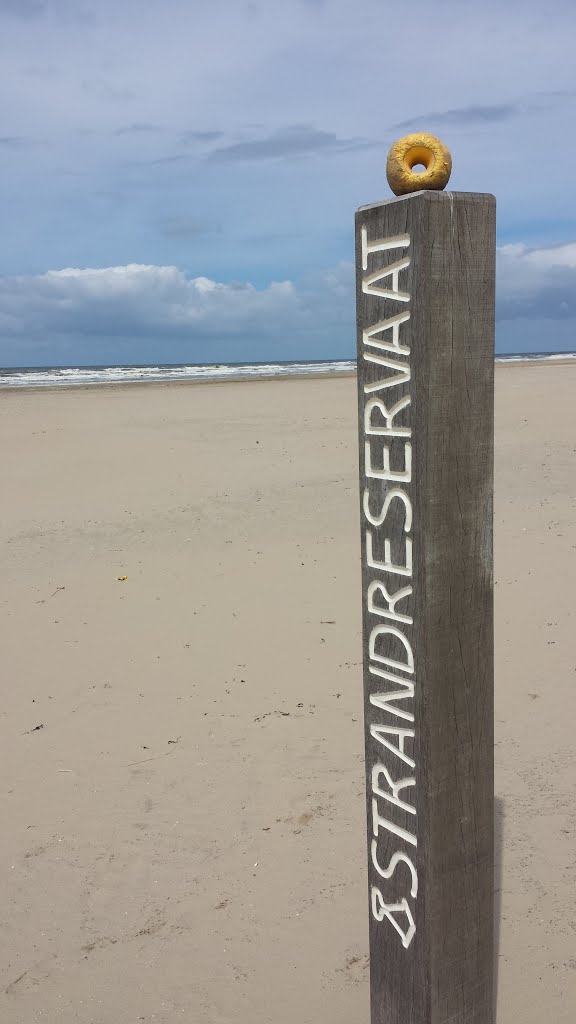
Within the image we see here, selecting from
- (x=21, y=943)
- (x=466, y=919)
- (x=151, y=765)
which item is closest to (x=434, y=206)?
(x=466, y=919)

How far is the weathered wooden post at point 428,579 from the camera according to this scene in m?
1.77

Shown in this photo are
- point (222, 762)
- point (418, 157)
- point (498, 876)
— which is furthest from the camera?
point (222, 762)

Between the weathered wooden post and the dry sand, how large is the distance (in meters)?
0.76

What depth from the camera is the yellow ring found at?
1763 mm

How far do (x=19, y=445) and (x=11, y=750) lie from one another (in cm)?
889

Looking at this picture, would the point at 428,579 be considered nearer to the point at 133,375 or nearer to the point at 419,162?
the point at 419,162

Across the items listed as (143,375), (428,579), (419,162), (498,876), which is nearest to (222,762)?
(498,876)

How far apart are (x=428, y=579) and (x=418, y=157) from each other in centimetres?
94

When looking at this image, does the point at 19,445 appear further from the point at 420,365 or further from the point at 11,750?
the point at 420,365

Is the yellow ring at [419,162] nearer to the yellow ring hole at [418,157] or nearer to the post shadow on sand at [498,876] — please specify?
the yellow ring hole at [418,157]

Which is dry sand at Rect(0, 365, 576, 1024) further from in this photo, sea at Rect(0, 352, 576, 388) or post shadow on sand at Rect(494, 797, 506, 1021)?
sea at Rect(0, 352, 576, 388)

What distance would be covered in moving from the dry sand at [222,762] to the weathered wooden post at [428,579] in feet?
2.49

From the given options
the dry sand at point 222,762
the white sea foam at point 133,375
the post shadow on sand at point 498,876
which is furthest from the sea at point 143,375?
the post shadow on sand at point 498,876

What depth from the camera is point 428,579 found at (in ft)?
6.05
